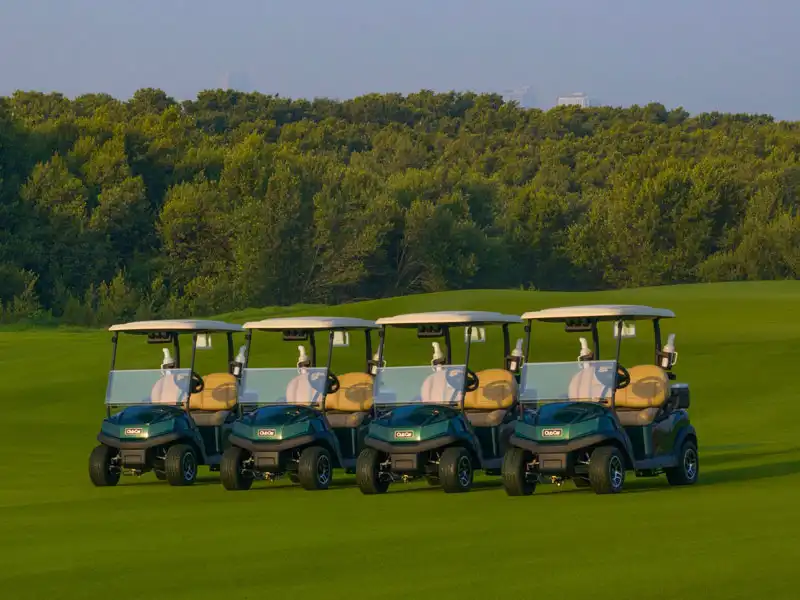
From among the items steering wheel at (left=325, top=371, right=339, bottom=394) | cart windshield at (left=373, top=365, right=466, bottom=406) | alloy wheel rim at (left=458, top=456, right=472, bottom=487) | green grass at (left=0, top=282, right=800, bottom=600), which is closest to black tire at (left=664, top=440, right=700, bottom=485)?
green grass at (left=0, top=282, right=800, bottom=600)

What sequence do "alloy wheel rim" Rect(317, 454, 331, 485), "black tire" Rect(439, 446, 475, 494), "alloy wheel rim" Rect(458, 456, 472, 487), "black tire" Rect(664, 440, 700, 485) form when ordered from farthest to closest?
"alloy wheel rim" Rect(317, 454, 331, 485) < "black tire" Rect(664, 440, 700, 485) < "alloy wheel rim" Rect(458, 456, 472, 487) < "black tire" Rect(439, 446, 475, 494)

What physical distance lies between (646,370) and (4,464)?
391 inches

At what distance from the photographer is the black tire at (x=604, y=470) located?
53.6ft

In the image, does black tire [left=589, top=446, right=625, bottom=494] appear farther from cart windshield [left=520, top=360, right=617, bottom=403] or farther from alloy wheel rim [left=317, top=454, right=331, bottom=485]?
alloy wheel rim [left=317, top=454, right=331, bottom=485]

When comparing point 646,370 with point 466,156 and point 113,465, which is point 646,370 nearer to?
point 113,465

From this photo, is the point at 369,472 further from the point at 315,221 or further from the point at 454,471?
the point at 315,221

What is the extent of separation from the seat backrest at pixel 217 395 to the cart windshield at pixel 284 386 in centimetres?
90

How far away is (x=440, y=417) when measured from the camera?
57.2 ft

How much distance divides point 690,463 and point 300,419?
447 centimetres

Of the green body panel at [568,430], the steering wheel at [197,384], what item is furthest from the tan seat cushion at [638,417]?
the steering wheel at [197,384]

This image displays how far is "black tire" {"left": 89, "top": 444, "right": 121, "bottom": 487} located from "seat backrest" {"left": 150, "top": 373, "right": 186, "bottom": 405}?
1073 mm

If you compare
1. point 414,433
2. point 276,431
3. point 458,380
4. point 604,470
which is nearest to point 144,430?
point 276,431

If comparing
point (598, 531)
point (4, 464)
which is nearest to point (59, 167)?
point (4, 464)

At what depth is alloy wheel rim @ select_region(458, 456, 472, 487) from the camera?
17.3 metres
